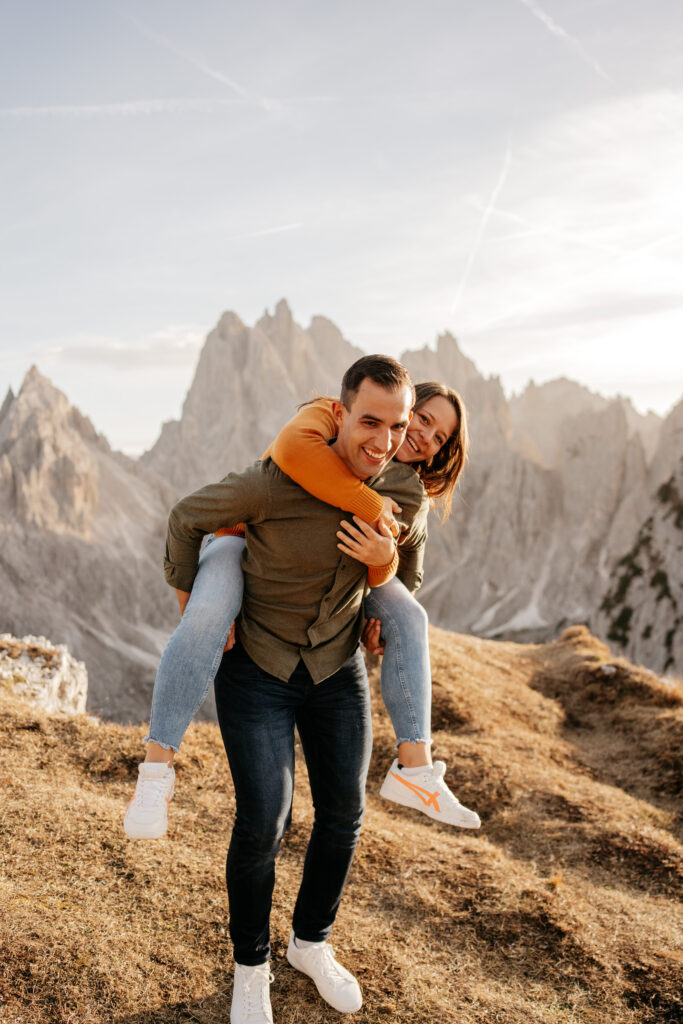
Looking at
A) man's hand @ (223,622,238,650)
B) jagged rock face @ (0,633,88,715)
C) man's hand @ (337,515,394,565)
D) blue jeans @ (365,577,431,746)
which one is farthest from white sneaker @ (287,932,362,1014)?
jagged rock face @ (0,633,88,715)

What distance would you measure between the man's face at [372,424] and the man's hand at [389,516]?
227 mm

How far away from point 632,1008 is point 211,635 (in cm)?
403

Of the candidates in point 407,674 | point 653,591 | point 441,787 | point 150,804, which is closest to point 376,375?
point 407,674

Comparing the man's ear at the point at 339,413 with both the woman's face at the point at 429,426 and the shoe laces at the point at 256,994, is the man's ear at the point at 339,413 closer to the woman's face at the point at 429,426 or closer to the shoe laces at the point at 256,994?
the woman's face at the point at 429,426

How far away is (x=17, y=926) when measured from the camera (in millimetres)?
4566

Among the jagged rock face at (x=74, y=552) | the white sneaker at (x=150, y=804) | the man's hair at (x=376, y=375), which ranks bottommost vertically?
the jagged rock face at (x=74, y=552)

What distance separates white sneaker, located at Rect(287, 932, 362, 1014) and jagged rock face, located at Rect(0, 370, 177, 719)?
6566 cm

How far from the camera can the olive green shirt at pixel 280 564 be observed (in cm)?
387

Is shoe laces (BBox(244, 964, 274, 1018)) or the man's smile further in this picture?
shoe laces (BBox(244, 964, 274, 1018))

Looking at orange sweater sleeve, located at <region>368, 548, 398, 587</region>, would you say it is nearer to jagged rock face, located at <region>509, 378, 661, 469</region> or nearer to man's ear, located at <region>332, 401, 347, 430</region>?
man's ear, located at <region>332, 401, 347, 430</region>

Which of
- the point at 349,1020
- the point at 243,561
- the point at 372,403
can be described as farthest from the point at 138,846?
the point at 372,403

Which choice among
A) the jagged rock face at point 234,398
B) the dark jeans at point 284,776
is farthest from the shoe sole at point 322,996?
the jagged rock face at point 234,398

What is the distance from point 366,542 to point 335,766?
4.55ft

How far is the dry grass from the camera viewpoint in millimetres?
4465
